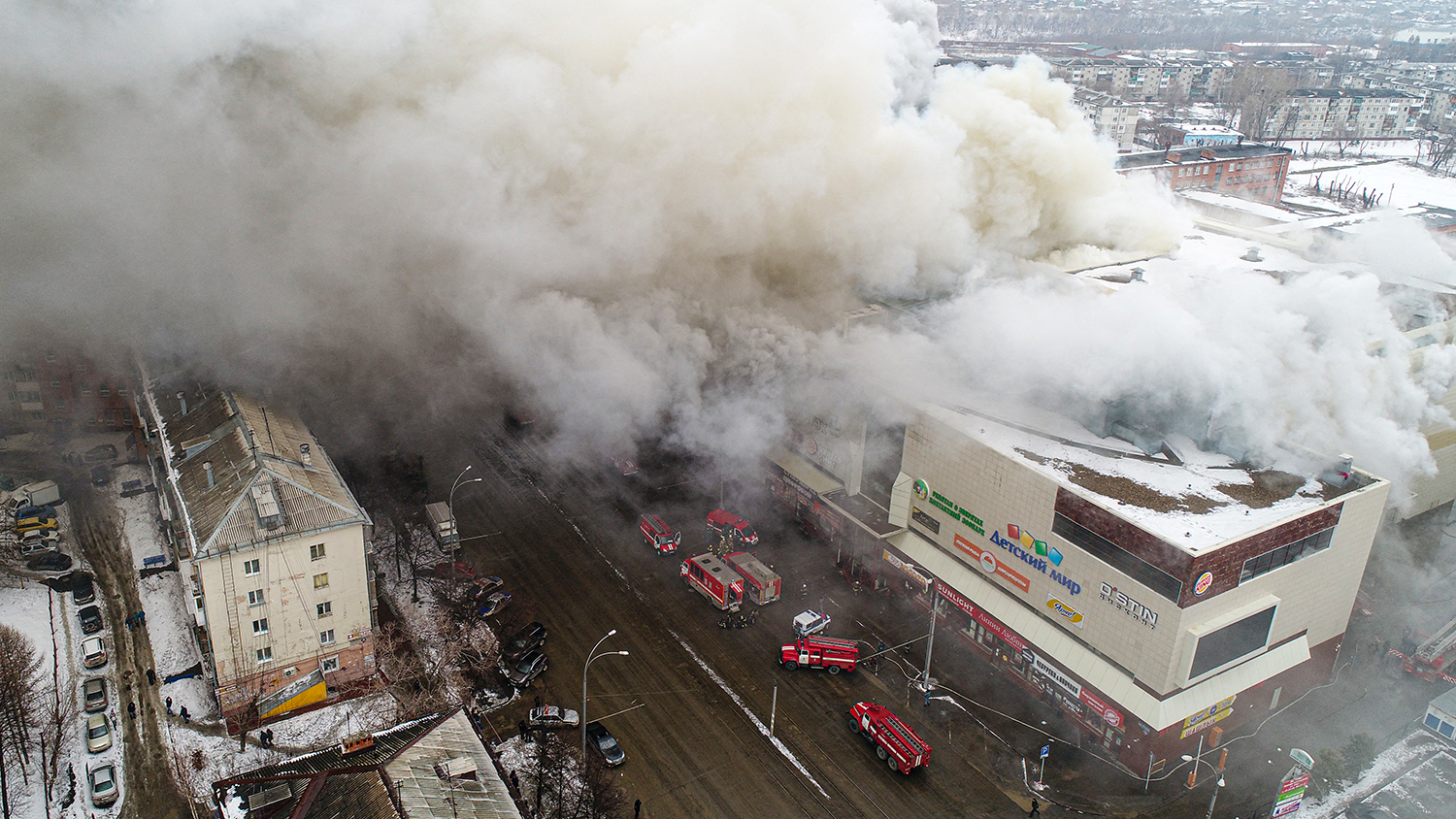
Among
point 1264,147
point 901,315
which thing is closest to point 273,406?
point 901,315

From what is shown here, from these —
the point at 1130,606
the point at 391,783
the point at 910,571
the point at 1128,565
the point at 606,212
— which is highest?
the point at 606,212

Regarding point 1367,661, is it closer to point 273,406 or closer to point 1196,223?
point 1196,223

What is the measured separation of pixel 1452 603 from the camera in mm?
23688

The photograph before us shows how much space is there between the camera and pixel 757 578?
2283 centimetres

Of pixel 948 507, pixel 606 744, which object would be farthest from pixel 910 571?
pixel 606 744

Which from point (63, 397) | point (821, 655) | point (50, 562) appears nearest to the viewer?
point (821, 655)

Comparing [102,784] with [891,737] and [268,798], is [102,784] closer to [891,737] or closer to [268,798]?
[268,798]

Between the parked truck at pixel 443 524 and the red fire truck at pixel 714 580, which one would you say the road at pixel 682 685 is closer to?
the red fire truck at pixel 714 580

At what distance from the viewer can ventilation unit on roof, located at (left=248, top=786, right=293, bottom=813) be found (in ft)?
46.2

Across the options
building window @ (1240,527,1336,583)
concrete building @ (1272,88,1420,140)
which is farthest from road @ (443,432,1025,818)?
concrete building @ (1272,88,1420,140)

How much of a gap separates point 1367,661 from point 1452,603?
176 inches

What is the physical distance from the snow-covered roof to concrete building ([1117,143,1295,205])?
32.1m

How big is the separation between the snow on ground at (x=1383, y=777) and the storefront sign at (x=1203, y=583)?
15.5 feet

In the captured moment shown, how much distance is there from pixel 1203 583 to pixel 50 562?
88.1ft
